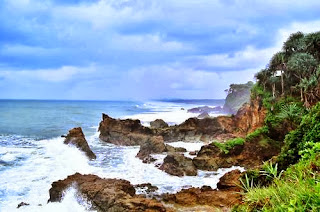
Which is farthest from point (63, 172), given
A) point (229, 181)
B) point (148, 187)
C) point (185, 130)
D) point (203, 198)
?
point (185, 130)

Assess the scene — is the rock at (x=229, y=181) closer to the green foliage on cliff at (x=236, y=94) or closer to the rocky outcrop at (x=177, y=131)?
the rocky outcrop at (x=177, y=131)

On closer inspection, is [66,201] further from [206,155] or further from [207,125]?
[207,125]

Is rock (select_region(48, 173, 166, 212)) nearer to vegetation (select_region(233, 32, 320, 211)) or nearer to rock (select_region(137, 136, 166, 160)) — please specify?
vegetation (select_region(233, 32, 320, 211))


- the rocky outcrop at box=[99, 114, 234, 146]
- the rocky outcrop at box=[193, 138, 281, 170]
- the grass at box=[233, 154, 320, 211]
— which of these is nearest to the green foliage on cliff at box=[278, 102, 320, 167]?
the grass at box=[233, 154, 320, 211]

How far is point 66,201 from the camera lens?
13.4 meters

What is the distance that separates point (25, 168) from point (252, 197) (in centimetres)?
1956

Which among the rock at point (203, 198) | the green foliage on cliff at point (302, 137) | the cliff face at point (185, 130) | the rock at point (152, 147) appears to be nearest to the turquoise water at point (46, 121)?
the cliff face at point (185, 130)

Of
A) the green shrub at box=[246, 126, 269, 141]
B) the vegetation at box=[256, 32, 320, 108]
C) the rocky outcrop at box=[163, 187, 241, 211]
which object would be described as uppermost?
the vegetation at box=[256, 32, 320, 108]

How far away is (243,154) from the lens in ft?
69.5

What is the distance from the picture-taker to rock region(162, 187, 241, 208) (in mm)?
12423

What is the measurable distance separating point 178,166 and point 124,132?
44.3 ft

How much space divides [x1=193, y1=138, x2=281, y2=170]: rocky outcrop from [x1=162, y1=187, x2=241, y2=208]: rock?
6.63 metres

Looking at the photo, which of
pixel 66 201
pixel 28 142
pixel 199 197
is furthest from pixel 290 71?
pixel 28 142

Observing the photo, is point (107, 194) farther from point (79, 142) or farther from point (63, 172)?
point (79, 142)
